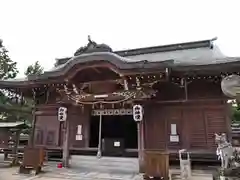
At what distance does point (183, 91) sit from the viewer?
8.52 meters

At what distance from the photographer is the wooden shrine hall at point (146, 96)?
303 inches

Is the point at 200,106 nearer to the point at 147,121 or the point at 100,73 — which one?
the point at 147,121

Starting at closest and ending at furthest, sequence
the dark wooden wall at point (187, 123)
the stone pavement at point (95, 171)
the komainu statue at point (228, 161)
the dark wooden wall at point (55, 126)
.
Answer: the komainu statue at point (228, 161)
the stone pavement at point (95, 171)
the dark wooden wall at point (187, 123)
the dark wooden wall at point (55, 126)

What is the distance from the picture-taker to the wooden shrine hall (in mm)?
7707

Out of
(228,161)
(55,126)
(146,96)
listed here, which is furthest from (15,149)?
(228,161)

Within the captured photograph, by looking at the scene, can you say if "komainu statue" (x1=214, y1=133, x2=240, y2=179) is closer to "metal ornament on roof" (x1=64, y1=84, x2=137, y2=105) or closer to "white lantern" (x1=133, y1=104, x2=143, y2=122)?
"white lantern" (x1=133, y1=104, x2=143, y2=122)

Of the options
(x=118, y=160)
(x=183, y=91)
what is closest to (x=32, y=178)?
(x=118, y=160)

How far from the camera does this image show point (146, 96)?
7.77 meters

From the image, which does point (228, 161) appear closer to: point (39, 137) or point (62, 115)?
point (62, 115)

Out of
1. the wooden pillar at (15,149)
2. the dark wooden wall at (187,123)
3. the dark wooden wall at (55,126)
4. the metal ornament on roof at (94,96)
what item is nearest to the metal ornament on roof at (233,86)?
the metal ornament on roof at (94,96)

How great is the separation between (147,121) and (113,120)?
4.64 meters

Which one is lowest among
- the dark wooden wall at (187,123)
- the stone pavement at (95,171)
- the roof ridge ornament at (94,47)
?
the stone pavement at (95,171)

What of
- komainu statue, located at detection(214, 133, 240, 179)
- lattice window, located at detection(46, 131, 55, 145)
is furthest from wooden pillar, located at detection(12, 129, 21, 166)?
komainu statue, located at detection(214, 133, 240, 179)

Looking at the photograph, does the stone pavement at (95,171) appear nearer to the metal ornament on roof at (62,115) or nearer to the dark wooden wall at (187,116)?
the dark wooden wall at (187,116)
